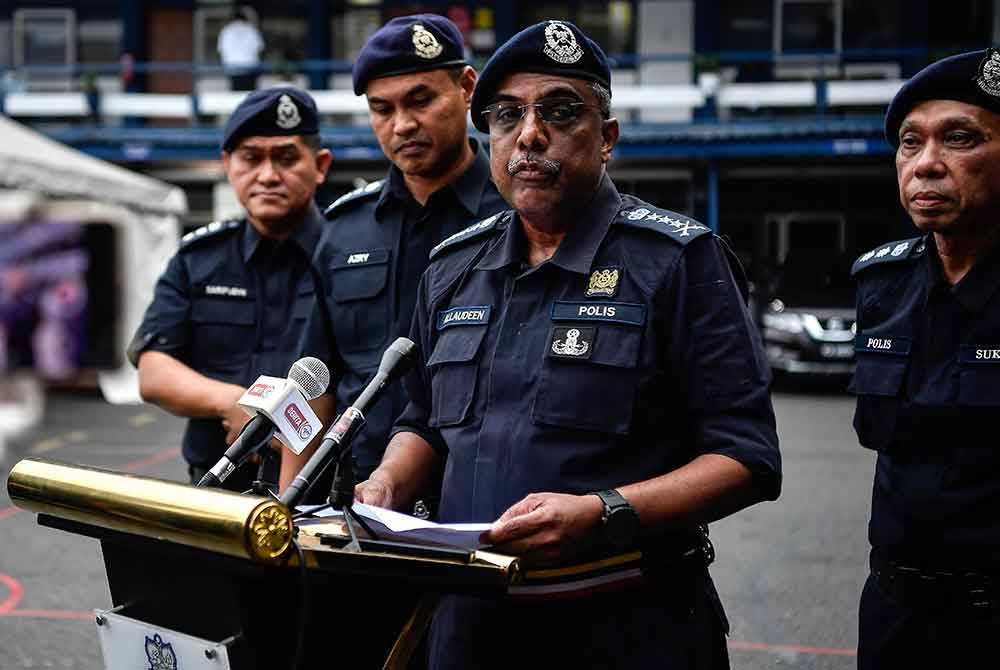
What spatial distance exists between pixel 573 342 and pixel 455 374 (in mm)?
263

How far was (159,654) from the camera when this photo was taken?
184 centimetres

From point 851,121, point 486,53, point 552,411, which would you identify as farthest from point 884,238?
point 552,411

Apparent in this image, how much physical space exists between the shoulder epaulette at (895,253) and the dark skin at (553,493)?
0.90 meters

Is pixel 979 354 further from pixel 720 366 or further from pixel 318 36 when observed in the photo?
pixel 318 36

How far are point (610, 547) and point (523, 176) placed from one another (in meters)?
0.70

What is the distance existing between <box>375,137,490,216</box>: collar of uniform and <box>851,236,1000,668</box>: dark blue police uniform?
1.08 metres

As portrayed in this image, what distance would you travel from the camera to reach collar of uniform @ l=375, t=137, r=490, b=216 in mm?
3064

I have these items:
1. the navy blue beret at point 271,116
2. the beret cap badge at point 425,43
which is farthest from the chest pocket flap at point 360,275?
the navy blue beret at point 271,116

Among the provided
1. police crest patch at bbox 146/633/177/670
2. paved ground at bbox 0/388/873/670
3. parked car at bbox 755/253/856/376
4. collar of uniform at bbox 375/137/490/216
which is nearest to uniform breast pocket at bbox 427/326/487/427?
police crest patch at bbox 146/633/177/670

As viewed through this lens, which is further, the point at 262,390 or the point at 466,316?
the point at 466,316

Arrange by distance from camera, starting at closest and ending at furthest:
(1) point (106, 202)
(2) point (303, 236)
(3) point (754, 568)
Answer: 1. (2) point (303, 236)
2. (3) point (754, 568)
3. (1) point (106, 202)

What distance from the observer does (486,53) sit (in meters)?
21.0

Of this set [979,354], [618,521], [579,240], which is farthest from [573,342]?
[979,354]

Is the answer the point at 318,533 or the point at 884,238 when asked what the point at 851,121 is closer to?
the point at 884,238
